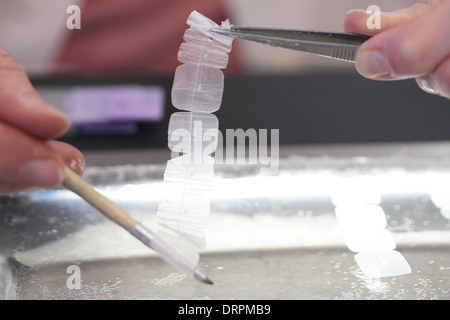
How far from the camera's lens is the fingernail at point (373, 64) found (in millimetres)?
398

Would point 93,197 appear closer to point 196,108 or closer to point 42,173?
point 42,173

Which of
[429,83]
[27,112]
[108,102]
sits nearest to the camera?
[27,112]

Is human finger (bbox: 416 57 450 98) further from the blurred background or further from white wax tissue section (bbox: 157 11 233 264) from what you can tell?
the blurred background

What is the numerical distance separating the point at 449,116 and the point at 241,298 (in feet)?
2.20

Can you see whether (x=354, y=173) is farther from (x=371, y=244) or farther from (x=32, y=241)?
(x=32, y=241)

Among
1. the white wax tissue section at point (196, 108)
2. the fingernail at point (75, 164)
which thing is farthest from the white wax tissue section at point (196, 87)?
the fingernail at point (75, 164)

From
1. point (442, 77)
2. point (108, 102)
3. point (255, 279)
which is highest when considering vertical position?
point (108, 102)

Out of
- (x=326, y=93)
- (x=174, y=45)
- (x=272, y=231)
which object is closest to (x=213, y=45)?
(x=272, y=231)

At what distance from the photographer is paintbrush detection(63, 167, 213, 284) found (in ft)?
1.15

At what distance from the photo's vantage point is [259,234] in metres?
0.57

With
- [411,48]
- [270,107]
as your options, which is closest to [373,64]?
[411,48]

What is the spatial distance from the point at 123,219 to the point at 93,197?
0.03 m

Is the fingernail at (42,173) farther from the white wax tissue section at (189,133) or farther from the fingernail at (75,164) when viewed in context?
the white wax tissue section at (189,133)

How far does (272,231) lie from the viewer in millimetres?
573
